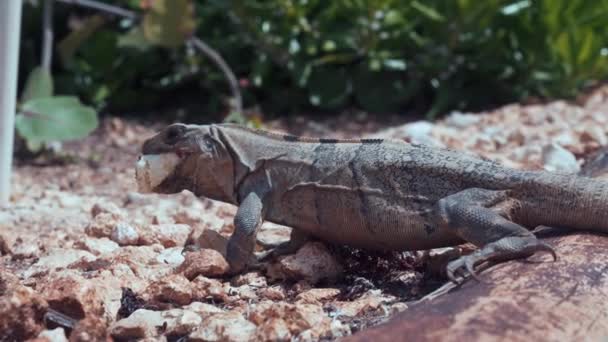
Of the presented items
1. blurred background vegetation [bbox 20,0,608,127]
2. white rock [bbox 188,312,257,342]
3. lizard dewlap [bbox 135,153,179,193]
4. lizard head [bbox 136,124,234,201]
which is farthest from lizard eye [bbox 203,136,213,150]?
blurred background vegetation [bbox 20,0,608,127]

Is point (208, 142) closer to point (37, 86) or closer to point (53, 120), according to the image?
point (53, 120)

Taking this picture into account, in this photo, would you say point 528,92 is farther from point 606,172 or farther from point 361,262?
point 361,262

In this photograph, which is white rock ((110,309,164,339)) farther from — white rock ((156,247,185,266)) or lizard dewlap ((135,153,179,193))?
lizard dewlap ((135,153,179,193))

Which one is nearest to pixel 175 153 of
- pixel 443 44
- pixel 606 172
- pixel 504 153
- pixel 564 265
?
pixel 564 265

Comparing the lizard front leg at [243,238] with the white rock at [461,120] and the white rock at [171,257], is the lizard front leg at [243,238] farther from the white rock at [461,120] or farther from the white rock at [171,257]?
the white rock at [461,120]

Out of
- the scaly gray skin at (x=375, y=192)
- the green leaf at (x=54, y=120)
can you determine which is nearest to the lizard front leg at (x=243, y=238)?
the scaly gray skin at (x=375, y=192)

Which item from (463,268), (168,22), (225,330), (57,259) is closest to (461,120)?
(168,22)
